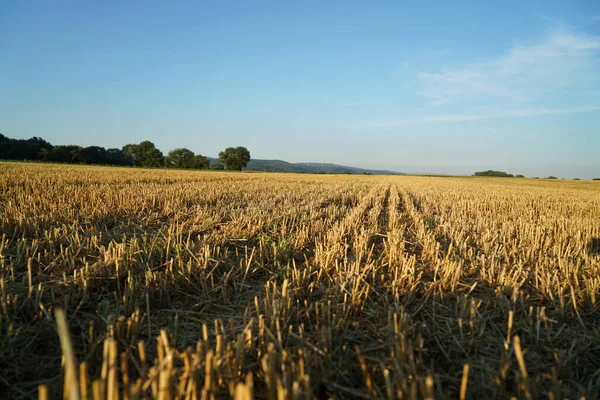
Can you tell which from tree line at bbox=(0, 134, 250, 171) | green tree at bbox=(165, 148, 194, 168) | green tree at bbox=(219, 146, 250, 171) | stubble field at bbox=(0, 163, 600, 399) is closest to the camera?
→ stubble field at bbox=(0, 163, 600, 399)

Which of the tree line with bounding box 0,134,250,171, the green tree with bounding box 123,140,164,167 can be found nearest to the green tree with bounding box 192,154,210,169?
the tree line with bounding box 0,134,250,171

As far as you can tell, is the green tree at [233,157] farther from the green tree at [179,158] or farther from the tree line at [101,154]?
the green tree at [179,158]

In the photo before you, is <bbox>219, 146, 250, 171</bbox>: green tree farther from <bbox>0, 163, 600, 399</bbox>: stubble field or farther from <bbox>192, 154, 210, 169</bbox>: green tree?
<bbox>0, 163, 600, 399</bbox>: stubble field

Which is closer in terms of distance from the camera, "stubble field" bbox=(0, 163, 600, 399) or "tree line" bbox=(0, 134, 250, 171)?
"stubble field" bbox=(0, 163, 600, 399)

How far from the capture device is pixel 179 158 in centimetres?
9706

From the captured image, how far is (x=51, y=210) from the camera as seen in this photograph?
5.12 m

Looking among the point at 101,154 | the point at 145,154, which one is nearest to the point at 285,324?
the point at 101,154

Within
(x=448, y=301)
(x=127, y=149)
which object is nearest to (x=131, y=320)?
(x=448, y=301)

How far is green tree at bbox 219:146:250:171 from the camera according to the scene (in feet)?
343

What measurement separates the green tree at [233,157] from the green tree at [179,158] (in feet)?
35.4

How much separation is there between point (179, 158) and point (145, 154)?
31.5 ft

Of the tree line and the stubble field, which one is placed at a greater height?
the tree line

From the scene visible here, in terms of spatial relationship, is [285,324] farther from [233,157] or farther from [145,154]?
[233,157]

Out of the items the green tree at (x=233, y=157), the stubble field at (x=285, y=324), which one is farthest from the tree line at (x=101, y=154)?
the stubble field at (x=285, y=324)
